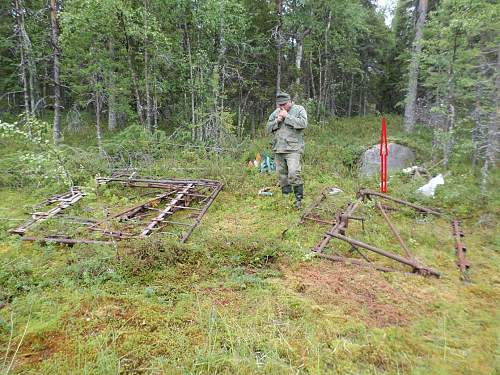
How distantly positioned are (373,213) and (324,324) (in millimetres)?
3557

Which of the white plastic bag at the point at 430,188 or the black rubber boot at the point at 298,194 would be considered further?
the white plastic bag at the point at 430,188

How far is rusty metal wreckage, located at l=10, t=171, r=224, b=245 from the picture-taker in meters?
4.57

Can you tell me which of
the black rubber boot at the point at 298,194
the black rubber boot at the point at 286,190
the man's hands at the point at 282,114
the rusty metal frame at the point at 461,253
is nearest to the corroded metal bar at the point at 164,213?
the black rubber boot at the point at 286,190

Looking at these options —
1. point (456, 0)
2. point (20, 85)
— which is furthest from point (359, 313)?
point (20, 85)

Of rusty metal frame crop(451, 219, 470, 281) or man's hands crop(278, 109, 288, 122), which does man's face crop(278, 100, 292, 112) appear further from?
rusty metal frame crop(451, 219, 470, 281)

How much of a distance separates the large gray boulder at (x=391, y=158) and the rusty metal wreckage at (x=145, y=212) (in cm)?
501

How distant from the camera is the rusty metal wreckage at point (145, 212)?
457cm

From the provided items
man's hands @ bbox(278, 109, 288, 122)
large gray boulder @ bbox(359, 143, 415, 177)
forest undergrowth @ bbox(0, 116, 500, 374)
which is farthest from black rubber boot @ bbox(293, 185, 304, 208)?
large gray boulder @ bbox(359, 143, 415, 177)

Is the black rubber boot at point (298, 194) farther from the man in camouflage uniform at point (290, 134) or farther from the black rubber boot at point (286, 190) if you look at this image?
the black rubber boot at point (286, 190)

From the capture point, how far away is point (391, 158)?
9.91 metres

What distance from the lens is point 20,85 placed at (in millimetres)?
18516

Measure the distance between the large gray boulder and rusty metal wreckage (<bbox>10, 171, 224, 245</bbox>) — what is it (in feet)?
16.4

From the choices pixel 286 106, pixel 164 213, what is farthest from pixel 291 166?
pixel 164 213

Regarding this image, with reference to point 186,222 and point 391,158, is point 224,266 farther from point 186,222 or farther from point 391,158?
point 391,158
